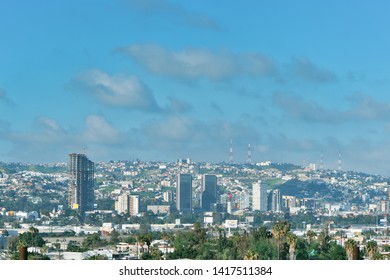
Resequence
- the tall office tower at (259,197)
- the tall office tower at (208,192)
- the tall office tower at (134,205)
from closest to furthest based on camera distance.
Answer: the tall office tower at (134,205) → the tall office tower at (208,192) → the tall office tower at (259,197)

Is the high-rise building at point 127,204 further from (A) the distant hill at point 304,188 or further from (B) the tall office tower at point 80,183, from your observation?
(A) the distant hill at point 304,188

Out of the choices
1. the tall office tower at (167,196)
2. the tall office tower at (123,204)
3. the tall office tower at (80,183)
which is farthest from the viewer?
the tall office tower at (167,196)

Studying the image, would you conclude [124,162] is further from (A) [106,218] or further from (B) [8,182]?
(A) [106,218]

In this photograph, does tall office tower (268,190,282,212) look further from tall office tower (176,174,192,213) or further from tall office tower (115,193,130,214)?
tall office tower (115,193,130,214)

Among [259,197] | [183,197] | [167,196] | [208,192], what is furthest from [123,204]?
[259,197]

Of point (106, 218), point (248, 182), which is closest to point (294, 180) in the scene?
point (248, 182)

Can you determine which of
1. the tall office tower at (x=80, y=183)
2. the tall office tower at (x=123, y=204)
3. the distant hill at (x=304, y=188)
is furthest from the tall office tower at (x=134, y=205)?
the distant hill at (x=304, y=188)

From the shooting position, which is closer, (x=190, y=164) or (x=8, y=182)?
(x=8, y=182)
